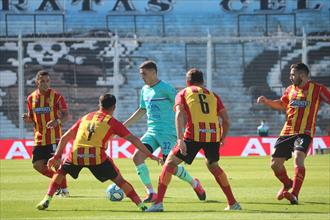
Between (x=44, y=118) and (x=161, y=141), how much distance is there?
2.67 m

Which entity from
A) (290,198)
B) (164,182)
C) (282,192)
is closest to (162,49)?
(282,192)

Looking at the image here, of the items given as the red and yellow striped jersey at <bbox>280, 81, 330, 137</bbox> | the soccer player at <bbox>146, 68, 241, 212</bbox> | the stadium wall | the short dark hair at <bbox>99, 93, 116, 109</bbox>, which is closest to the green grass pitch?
the soccer player at <bbox>146, 68, 241, 212</bbox>

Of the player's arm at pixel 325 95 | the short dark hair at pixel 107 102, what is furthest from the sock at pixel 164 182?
the player's arm at pixel 325 95

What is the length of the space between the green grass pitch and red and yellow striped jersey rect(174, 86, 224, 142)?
3.51 ft

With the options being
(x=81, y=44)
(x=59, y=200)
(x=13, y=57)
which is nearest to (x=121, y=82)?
(x=81, y=44)

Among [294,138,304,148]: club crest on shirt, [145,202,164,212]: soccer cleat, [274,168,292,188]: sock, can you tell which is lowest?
[145,202,164,212]: soccer cleat

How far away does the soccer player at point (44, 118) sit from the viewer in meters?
15.8

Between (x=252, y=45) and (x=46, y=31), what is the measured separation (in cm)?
1010

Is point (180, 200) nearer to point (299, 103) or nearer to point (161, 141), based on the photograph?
point (161, 141)

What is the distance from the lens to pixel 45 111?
51.9 feet

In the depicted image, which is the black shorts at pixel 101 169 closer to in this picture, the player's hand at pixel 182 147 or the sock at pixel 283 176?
the player's hand at pixel 182 147

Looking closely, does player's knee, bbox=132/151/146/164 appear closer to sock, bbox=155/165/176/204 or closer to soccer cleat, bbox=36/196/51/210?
sock, bbox=155/165/176/204

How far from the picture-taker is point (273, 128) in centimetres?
3834

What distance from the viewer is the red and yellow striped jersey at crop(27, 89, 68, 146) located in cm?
1581
